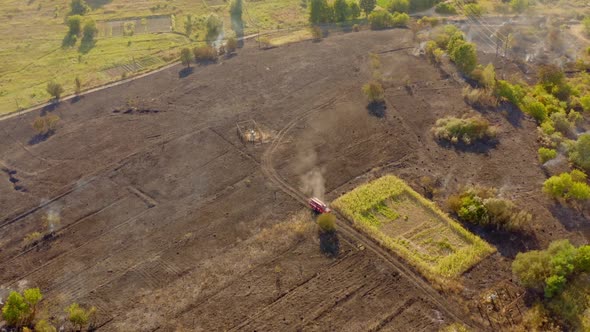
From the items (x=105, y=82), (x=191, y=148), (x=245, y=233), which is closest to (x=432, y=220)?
(x=245, y=233)

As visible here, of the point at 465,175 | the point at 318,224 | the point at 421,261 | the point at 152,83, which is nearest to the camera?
the point at 421,261

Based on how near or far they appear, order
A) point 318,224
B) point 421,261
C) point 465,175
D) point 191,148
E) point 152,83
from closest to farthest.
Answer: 1. point 421,261
2. point 318,224
3. point 465,175
4. point 191,148
5. point 152,83

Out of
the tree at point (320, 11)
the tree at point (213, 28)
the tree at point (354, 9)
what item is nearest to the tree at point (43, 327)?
the tree at point (213, 28)

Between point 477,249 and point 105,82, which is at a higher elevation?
point 105,82

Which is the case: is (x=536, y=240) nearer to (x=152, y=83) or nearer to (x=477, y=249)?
(x=477, y=249)

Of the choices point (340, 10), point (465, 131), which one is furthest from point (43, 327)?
point (340, 10)

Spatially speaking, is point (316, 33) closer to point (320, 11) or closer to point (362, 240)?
point (320, 11)

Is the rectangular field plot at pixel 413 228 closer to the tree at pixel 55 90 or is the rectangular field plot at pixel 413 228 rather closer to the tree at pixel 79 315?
the tree at pixel 79 315
